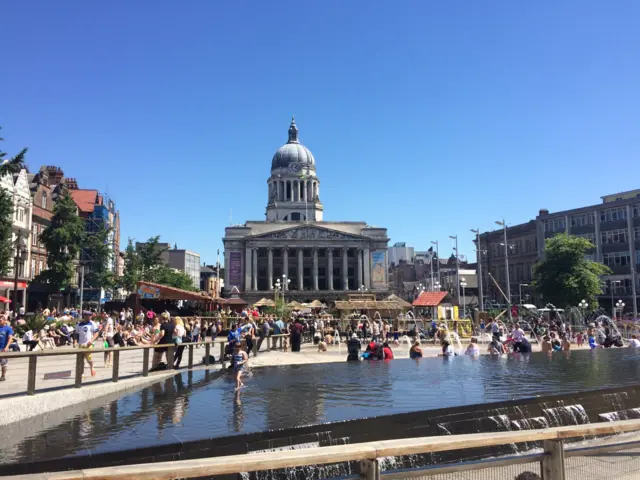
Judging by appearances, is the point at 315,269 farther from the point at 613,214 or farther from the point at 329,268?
the point at 613,214

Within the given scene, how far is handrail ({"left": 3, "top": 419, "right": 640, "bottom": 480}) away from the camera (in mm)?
3165

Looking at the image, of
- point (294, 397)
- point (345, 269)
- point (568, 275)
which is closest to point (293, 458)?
point (294, 397)

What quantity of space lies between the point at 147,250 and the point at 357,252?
154ft

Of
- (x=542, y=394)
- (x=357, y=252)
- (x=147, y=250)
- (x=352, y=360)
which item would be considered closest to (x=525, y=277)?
(x=357, y=252)

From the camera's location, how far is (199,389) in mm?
12406

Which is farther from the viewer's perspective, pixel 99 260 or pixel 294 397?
pixel 99 260

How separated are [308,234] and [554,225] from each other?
49.3 meters

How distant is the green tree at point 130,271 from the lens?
2655 inches

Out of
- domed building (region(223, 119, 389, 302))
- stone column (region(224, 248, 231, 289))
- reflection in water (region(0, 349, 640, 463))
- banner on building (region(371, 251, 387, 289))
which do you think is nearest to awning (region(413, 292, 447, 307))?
reflection in water (region(0, 349, 640, 463))

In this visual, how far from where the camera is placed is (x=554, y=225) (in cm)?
7344

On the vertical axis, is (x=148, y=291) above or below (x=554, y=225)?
below

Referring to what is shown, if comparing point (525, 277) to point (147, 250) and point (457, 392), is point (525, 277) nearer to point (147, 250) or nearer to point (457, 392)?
point (147, 250)

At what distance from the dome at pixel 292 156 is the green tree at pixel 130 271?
61.7 m

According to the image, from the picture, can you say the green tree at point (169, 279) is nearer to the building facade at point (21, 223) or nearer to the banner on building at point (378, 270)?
the building facade at point (21, 223)
